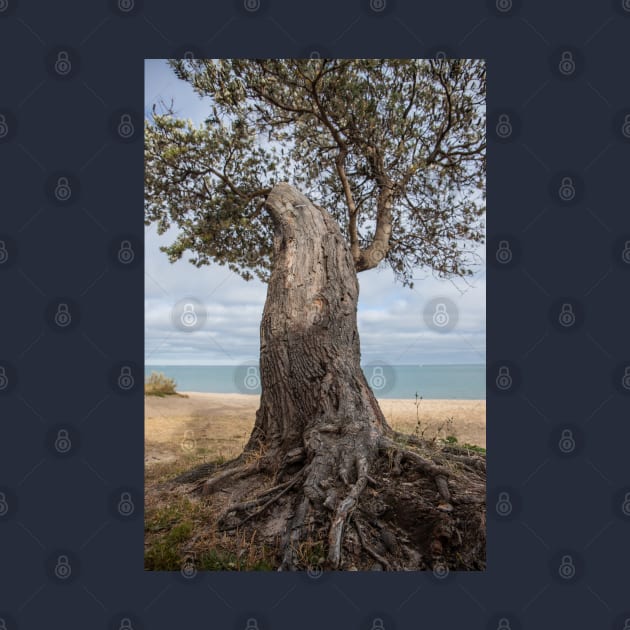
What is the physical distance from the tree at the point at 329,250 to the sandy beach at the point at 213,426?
1582mm

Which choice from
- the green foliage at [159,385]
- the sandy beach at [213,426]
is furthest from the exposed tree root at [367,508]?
the green foliage at [159,385]

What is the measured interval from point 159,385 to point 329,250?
11613 mm

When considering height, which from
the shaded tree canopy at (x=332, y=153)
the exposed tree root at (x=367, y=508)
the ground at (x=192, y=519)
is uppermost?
the shaded tree canopy at (x=332, y=153)

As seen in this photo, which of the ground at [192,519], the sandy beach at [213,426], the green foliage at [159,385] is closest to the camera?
the ground at [192,519]

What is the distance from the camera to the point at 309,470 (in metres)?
4.07

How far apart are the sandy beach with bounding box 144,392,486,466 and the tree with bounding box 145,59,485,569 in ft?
5.19

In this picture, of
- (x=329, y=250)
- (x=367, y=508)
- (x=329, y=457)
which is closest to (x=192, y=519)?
(x=329, y=457)

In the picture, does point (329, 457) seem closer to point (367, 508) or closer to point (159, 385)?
point (367, 508)

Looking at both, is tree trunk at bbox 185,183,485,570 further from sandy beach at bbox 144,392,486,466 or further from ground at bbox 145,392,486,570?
sandy beach at bbox 144,392,486,466

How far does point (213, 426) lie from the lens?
34.0 feet

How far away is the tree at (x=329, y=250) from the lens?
12.0ft

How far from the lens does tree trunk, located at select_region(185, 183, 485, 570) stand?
3461mm

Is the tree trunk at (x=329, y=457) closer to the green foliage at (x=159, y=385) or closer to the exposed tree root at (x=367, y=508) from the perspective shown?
the exposed tree root at (x=367, y=508)
